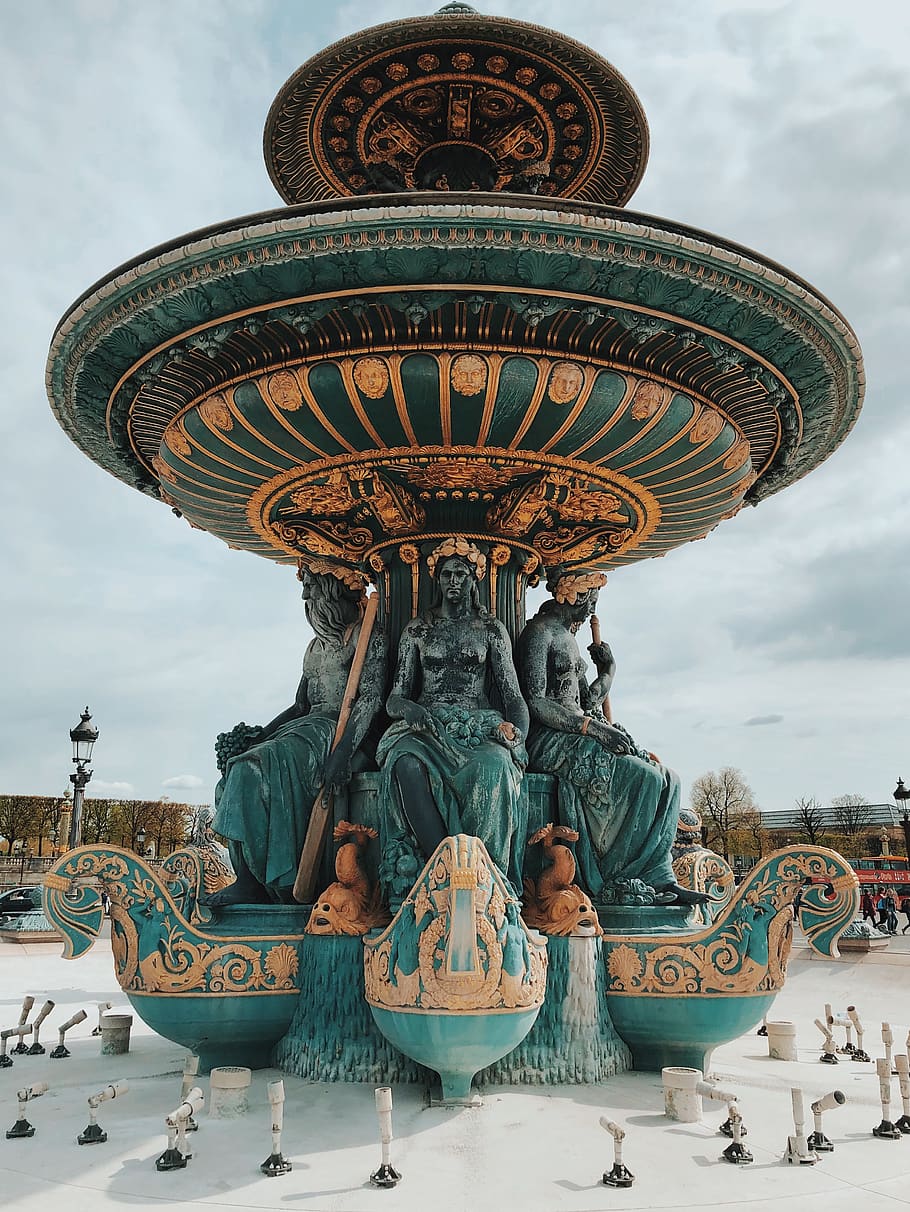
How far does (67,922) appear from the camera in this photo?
22.5ft

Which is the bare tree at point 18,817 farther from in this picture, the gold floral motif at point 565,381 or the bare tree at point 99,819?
the gold floral motif at point 565,381

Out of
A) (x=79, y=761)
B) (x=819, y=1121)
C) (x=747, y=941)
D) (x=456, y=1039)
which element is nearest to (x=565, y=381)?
(x=747, y=941)

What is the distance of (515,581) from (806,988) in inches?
362

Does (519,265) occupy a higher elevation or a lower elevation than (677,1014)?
higher

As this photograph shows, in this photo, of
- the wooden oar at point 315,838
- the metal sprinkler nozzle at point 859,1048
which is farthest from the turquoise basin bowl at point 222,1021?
the metal sprinkler nozzle at point 859,1048

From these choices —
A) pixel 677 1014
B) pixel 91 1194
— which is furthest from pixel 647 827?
pixel 91 1194

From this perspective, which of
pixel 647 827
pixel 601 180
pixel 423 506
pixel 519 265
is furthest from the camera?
pixel 601 180

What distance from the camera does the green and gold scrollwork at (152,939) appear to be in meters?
6.89

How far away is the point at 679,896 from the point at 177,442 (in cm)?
543

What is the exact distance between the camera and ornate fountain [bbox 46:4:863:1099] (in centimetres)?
612

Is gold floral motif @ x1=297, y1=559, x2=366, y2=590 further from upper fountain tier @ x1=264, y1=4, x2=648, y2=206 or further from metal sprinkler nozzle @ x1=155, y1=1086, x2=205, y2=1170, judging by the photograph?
metal sprinkler nozzle @ x1=155, y1=1086, x2=205, y2=1170

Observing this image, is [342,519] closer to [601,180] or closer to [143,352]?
[143,352]

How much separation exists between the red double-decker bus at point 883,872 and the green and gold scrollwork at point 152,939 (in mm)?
32530

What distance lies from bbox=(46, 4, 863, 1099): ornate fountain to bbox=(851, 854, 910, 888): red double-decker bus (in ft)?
102
